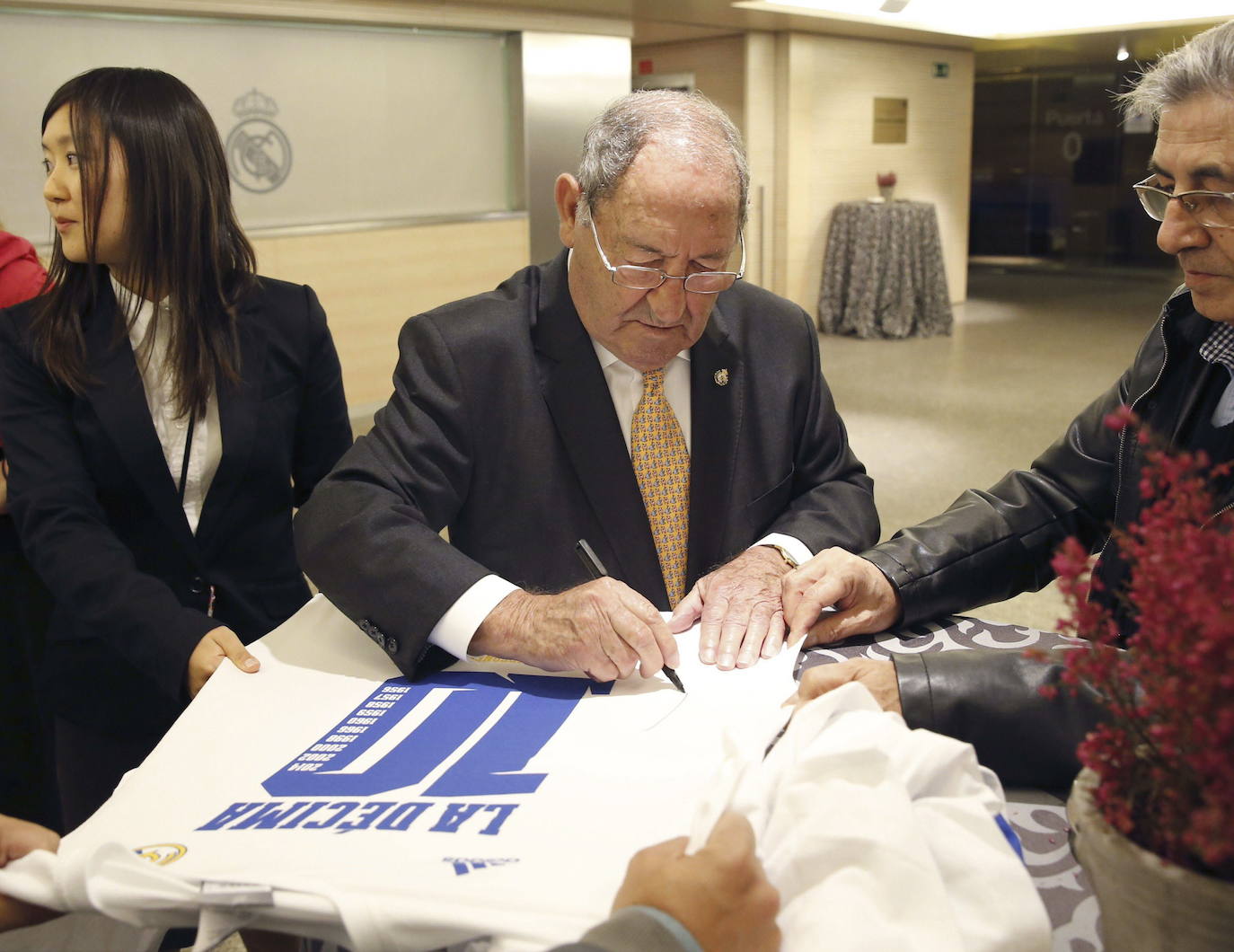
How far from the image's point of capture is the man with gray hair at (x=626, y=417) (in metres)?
1.75

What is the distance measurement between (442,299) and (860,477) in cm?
533

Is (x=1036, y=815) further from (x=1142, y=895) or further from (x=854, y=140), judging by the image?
(x=854, y=140)

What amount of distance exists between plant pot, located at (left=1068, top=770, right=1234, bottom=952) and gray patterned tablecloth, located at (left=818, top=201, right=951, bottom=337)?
9.46m

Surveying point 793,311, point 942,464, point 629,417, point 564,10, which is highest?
point 564,10

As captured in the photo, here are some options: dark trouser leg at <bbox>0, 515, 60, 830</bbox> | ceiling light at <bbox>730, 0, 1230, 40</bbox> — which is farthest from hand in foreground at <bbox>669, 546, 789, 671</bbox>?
ceiling light at <bbox>730, 0, 1230, 40</bbox>

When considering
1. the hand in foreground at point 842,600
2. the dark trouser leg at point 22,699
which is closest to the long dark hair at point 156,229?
the dark trouser leg at point 22,699

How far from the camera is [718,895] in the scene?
32.9 inches

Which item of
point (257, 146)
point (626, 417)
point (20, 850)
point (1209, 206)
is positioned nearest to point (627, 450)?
point (626, 417)

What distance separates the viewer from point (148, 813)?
1.12m

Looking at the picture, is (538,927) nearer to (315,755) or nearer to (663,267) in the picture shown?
(315,755)

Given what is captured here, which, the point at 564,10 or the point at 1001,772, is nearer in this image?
the point at 1001,772

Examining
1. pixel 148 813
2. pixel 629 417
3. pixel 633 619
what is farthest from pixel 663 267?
pixel 148 813

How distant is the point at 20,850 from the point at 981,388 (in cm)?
728

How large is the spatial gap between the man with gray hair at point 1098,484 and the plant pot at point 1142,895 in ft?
1.45
